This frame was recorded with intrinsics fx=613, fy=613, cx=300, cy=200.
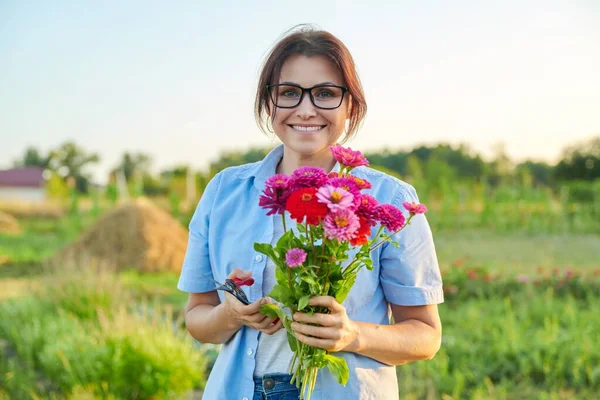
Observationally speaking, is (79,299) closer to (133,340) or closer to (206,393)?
(133,340)

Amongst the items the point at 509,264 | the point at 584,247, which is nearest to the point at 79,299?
the point at 509,264

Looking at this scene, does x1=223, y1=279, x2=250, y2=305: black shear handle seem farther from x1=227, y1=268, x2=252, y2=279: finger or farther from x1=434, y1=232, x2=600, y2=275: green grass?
x1=434, y1=232, x2=600, y2=275: green grass

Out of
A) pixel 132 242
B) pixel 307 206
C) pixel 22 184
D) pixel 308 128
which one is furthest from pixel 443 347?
pixel 22 184

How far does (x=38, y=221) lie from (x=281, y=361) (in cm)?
2392

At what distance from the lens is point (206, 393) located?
1738 millimetres

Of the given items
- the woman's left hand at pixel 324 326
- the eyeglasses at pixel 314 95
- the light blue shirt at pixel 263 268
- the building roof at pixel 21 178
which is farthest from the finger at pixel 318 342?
the building roof at pixel 21 178

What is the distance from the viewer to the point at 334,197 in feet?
4.01

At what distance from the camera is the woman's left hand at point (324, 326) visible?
132 centimetres

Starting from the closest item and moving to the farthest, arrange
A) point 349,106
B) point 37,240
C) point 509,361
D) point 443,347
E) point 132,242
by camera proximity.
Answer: point 349,106, point 509,361, point 443,347, point 132,242, point 37,240

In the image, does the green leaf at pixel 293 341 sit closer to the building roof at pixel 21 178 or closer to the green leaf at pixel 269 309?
the green leaf at pixel 269 309

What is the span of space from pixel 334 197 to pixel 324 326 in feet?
1.01

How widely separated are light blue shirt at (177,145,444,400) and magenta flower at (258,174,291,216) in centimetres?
33

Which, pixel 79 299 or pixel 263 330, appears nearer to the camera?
pixel 263 330

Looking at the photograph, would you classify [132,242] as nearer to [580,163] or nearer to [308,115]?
[308,115]
